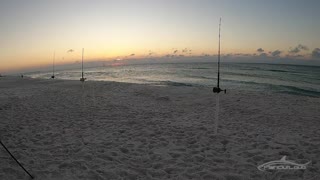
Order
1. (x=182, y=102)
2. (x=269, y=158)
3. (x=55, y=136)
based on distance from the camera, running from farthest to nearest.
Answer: (x=182, y=102)
(x=55, y=136)
(x=269, y=158)

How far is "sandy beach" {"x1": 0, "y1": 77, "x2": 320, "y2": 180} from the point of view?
5973 mm

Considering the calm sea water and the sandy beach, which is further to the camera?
the calm sea water

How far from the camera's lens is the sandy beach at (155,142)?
5973 millimetres

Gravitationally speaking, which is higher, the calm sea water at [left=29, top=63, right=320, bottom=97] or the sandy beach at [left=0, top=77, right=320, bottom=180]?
the calm sea water at [left=29, top=63, right=320, bottom=97]

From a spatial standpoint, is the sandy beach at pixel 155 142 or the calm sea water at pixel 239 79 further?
the calm sea water at pixel 239 79

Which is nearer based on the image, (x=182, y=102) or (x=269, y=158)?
(x=269, y=158)

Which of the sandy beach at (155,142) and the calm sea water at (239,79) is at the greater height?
the calm sea water at (239,79)

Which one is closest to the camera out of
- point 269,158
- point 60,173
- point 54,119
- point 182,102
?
point 60,173

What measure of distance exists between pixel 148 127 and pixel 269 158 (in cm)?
491

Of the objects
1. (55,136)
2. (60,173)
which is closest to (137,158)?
(60,173)

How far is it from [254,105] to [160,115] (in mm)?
6851

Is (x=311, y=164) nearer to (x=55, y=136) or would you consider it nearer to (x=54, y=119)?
(x=55, y=136)

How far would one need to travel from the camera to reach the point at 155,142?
26.5 ft

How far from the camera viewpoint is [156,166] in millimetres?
6309
